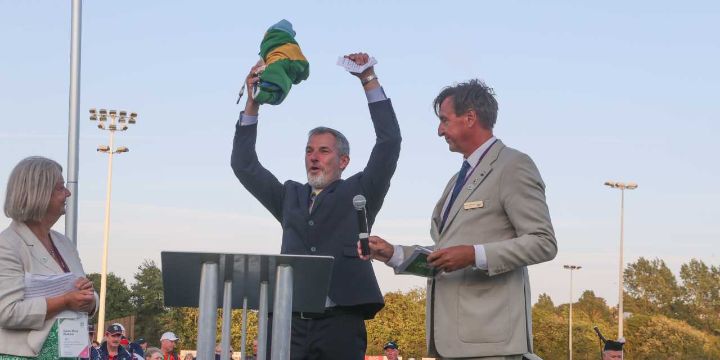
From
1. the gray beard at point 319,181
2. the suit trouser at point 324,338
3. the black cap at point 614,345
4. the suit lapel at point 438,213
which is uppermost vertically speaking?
Result: the gray beard at point 319,181

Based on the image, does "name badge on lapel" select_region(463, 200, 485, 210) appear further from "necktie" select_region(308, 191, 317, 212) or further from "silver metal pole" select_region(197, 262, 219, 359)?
"necktie" select_region(308, 191, 317, 212)

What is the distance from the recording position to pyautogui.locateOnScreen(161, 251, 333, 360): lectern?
5.65m

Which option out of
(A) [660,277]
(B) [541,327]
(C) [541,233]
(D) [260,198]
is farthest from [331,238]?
(A) [660,277]

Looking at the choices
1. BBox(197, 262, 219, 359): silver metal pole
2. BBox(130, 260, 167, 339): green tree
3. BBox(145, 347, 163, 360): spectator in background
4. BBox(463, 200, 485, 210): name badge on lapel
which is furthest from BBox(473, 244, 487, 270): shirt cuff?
BBox(130, 260, 167, 339): green tree

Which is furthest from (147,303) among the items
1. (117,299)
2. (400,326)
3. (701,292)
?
(701,292)

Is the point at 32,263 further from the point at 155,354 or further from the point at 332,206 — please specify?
the point at 155,354

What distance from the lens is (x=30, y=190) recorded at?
6.11 metres

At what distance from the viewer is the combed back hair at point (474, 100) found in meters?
5.99

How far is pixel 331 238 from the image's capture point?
713cm

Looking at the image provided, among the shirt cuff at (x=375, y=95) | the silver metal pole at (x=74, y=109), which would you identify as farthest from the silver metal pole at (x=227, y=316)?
the silver metal pole at (x=74, y=109)

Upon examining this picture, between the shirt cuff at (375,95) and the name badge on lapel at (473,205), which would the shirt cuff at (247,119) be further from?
the name badge on lapel at (473,205)

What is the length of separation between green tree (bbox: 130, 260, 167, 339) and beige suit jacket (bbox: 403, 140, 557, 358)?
62.4 meters

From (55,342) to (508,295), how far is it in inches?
101

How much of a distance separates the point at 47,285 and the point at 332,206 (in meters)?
1.97
